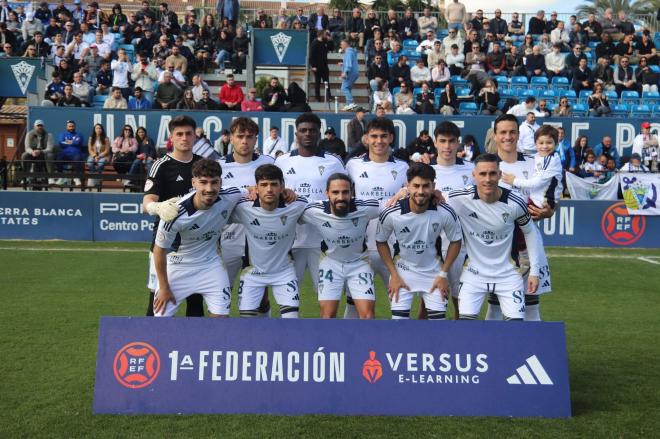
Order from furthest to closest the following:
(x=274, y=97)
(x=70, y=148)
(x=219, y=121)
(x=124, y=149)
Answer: (x=274, y=97) → (x=219, y=121) → (x=70, y=148) → (x=124, y=149)

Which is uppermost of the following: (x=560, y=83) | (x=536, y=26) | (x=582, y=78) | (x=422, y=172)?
(x=536, y=26)

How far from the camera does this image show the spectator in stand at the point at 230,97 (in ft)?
67.2

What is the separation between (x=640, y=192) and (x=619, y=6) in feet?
98.3

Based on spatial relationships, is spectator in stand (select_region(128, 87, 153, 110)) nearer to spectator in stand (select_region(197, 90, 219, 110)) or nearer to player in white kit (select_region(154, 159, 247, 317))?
spectator in stand (select_region(197, 90, 219, 110))

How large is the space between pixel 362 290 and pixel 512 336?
5.26ft

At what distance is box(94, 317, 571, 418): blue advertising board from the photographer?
5.92 meters

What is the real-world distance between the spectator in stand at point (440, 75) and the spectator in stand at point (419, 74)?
173 mm

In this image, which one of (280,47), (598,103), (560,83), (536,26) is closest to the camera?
(598,103)

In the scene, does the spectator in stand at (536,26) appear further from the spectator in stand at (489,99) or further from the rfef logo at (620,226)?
the rfef logo at (620,226)

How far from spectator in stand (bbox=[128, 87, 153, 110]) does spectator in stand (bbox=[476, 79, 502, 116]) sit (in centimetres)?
885

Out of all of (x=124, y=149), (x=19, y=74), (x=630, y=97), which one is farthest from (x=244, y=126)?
(x=630, y=97)

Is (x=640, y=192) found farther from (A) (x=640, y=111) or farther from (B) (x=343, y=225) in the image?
(B) (x=343, y=225)

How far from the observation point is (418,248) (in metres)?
7.03

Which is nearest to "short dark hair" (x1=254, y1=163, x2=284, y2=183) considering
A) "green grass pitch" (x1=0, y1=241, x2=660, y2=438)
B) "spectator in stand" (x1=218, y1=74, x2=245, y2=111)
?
"green grass pitch" (x1=0, y1=241, x2=660, y2=438)
